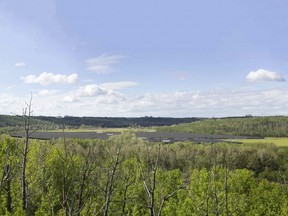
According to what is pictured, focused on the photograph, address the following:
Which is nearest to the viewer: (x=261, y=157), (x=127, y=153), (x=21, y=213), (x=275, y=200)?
(x=21, y=213)

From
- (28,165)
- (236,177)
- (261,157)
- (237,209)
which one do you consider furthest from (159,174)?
(261,157)

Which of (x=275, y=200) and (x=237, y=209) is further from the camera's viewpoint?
(x=275, y=200)

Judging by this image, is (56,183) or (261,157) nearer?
(56,183)

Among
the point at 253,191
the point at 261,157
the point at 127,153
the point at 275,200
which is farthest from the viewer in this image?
the point at 261,157

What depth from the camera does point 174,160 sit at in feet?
412

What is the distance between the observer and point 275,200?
2170 inches

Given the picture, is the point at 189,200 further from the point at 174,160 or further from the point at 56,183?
the point at 174,160

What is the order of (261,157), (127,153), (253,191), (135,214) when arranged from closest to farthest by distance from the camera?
(135,214) → (253,191) → (127,153) → (261,157)

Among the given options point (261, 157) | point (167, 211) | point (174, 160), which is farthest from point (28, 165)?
point (261, 157)

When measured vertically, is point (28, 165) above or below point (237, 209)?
above

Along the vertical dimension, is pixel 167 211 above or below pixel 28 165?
below

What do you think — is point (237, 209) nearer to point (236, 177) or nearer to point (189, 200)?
point (189, 200)

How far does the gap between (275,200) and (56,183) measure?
111 feet

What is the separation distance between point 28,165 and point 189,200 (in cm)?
2203
